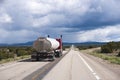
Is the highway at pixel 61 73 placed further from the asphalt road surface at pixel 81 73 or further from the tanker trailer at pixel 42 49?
the tanker trailer at pixel 42 49

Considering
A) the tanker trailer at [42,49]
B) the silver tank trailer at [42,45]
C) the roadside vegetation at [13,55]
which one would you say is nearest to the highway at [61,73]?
the tanker trailer at [42,49]

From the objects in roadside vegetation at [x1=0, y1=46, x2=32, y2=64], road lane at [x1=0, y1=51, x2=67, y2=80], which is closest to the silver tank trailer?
roadside vegetation at [x1=0, y1=46, x2=32, y2=64]

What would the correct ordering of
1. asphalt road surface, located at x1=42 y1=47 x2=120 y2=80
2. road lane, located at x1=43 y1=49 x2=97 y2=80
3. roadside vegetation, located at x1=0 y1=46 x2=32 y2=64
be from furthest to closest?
1. roadside vegetation, located at x1=0 y1=46 x2=32 y2=64
2. asphalt road surface, located at x1=42 y1=47 x2=120 y2=80
3. road lane, located at x1=43 y1=49 x2=97 y2=80

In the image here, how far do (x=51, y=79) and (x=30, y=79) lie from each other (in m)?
1.07

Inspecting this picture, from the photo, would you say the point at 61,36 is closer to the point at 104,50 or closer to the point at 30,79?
the point at 30,79

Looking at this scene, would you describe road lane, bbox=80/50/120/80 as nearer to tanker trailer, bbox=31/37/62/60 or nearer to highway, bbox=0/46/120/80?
highway, bbox=0/46/120/80

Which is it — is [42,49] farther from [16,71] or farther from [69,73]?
[69,73]

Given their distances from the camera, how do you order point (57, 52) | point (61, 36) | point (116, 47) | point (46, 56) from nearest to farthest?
point (46, 56), point (57, 52), point (61, 36), point (116, 47)

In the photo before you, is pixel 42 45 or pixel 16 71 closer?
pixel 16 71

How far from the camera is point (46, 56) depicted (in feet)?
133

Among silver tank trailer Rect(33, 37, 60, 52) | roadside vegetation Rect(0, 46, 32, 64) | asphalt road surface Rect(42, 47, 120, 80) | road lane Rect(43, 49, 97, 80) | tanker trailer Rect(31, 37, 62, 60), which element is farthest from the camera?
roadside vegetation Rect(0, 46, 32, 64)

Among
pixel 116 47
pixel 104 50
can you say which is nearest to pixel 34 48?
pixel 104 50

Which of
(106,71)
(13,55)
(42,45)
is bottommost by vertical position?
(106,71)

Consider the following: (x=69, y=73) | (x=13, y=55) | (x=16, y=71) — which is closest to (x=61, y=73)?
(x=69, y=73)
